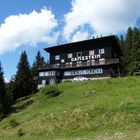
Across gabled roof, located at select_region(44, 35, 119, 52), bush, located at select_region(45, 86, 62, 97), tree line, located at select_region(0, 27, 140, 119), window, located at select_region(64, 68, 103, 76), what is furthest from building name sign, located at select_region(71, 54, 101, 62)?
bush, located at select_region(45, 86, 62, 97)

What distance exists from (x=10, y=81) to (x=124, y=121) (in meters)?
56.8

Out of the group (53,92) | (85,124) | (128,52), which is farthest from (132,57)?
(85,124)

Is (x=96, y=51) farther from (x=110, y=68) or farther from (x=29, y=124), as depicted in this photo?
(x=29, y=124)

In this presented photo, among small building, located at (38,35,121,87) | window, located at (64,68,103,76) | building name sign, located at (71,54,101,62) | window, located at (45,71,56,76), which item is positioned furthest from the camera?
window, located at (45,71,56,76)

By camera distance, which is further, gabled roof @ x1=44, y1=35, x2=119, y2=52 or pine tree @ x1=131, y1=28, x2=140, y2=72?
pine tree @ x1=131, y1=28, x2=140, y2=72

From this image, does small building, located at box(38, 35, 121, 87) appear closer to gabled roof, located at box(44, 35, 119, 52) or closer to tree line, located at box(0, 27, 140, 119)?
gabled roof, located at box(44, 35, 119, 52)

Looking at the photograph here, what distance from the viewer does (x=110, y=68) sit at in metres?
76.6

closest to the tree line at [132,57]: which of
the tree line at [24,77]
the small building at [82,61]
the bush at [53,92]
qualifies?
the tree line at [24,77]

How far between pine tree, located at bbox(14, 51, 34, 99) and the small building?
4.00 meters

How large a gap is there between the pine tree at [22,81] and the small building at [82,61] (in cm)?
400

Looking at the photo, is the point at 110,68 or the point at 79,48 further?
the point at 79,48

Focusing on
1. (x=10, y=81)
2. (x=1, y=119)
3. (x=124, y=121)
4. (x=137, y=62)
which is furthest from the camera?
(x=137, y=62)

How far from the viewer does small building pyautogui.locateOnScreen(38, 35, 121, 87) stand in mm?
77562

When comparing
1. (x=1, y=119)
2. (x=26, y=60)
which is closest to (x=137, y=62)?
(x=26, y=60)
